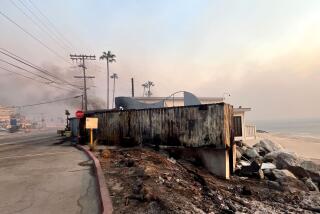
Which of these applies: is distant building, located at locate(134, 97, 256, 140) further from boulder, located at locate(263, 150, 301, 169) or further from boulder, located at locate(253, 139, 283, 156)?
boulder, located at locate(263, 150, 301, 169)

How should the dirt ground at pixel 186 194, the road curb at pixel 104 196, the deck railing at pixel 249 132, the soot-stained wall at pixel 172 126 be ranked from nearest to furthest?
the road curb at pixel 104 196, the dirt ground at pixel 186 194, the soot-stained wall at pixel 172 126, the deck railing at pixel 249 132

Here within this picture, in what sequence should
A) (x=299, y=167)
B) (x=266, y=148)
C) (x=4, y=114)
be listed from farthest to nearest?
(x=4, y=114) < (x=266, y=148) < (x=299, y=167)

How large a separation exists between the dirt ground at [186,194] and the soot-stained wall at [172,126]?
250 cm

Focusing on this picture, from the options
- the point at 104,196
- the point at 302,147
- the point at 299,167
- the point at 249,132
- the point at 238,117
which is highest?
the point at 238,117

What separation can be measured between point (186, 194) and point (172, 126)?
32.2 feet

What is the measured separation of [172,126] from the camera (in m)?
19.3

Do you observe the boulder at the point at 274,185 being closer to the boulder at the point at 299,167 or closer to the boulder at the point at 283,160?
the boulder at the point at 299,167

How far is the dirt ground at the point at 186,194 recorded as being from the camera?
8142 millimetres

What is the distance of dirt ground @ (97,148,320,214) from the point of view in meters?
8.14

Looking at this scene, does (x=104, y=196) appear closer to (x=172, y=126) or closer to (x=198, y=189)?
(x=198, y=189)

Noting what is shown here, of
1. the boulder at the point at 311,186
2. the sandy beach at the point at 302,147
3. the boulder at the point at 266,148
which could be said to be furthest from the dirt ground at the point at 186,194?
the sandy beach at the point at 302,147

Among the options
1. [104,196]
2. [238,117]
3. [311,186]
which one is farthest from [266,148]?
[104,196]

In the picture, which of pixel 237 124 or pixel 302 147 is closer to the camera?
pixel 237 124

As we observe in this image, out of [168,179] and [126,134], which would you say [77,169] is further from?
[126,134]
